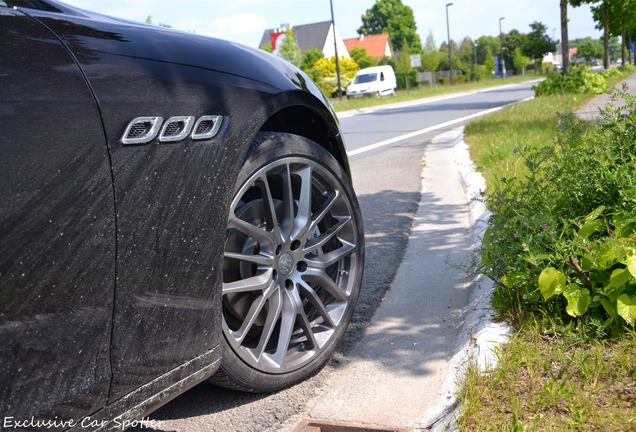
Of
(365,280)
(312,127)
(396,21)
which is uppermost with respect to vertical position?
(396,21)

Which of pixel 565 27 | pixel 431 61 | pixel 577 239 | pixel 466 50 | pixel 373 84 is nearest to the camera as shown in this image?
pixel 577 239

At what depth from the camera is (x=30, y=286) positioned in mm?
1516

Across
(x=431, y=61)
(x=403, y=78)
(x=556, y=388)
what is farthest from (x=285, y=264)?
(x=431, y=61)

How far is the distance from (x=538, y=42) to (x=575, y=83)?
6288cm

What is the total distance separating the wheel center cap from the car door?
88cm

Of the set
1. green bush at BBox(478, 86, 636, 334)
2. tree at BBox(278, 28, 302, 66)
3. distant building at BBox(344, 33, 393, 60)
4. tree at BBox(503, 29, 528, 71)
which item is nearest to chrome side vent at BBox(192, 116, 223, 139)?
green bush at BBox(478, 86, 636, 334)

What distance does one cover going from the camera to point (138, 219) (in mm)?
1842

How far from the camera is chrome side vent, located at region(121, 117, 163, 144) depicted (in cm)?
182

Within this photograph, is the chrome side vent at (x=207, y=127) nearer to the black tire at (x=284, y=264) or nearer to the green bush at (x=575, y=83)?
the black tire at (x=284, y=264)

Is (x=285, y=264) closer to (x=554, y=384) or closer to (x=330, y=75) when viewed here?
(x=554, y=384)

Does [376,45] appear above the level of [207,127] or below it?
above

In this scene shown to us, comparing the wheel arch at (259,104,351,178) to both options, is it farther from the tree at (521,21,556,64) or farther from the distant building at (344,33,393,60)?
the distant building at (344,33,393,60)

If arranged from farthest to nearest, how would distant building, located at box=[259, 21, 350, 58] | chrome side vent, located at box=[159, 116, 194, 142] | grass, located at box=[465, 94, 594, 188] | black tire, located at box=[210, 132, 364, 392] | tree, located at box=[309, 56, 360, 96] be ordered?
distant building, located at box=[259, 21, 350, 58] < tree, located at box=[309, 56, 360, 96] < grass, located at box=[465, 94, 594, 188] < black tire, located at box=[210, 132, 364, 392] < chrome side vent, located at box=[159, 116, 194, 142]

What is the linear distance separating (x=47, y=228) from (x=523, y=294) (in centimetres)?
210
